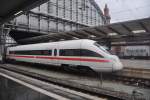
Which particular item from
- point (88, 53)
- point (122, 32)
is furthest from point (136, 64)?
point (88, 53)

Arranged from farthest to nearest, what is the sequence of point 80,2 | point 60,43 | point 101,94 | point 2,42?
point 80,2
point 2,42
point 60,43
point 101,94

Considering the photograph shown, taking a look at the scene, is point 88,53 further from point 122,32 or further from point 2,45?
point 2,45

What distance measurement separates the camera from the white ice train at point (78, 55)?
13961mm

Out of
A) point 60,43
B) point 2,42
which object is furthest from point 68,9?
point 60,43

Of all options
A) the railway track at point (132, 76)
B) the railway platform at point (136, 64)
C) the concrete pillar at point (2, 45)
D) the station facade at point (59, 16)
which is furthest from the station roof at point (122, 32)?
the station facade at point (59, 16)

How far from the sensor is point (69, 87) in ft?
36.5

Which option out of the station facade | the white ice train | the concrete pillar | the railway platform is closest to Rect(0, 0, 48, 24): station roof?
the white ice train

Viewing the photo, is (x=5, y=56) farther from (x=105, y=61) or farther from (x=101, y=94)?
(x=101, y=94)

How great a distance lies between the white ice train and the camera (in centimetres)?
1396

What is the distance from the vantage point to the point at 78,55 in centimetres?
1580

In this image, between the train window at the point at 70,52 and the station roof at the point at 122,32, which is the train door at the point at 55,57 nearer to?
the train window at the point at 70,52

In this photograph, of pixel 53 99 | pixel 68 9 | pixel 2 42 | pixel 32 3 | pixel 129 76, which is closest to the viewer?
pixel 53 99

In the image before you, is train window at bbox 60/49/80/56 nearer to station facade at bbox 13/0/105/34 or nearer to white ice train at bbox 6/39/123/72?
white ice train at bbox 6/39/123/72

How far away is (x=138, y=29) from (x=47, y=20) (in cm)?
3106
